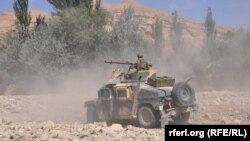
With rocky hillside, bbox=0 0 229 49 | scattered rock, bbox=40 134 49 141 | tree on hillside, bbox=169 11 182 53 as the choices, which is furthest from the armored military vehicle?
rocky hillside, bbox=0 0 229 49

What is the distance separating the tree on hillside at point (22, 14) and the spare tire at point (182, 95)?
93.5 feet

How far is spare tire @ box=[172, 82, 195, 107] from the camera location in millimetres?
16109

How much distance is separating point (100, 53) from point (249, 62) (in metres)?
12.4

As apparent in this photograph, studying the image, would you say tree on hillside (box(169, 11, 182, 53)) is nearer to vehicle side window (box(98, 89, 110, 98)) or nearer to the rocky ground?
the rocky ground

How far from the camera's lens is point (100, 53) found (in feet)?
133

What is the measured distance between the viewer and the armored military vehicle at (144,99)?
1619cm

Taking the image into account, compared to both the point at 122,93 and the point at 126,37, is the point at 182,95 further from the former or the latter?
the point at 126,37

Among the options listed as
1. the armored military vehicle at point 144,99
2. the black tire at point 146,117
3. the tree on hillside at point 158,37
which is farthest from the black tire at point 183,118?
the tree on hillside at point 158,37

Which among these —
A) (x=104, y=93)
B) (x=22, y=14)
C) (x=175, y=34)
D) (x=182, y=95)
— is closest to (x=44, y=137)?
(x=182, y=95)

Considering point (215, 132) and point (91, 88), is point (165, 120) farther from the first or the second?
point (91, 88)

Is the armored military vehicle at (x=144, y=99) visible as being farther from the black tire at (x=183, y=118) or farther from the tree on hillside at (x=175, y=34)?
the tree on hillside at (x=175, y=34)

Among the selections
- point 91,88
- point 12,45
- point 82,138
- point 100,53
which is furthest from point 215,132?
point 12,45

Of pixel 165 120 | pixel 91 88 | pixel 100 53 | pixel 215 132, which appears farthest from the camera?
pixel 100 53

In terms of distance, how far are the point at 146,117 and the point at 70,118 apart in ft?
20.1
